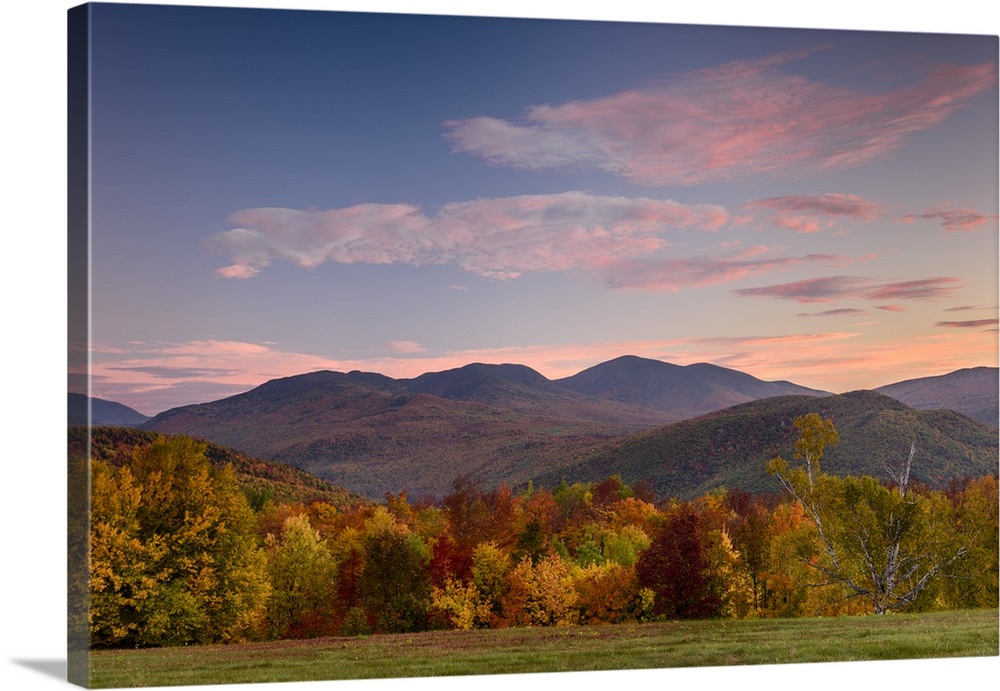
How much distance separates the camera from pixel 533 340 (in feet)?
44.5

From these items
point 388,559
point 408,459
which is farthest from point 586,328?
point 388,559

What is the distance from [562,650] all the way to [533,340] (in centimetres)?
315

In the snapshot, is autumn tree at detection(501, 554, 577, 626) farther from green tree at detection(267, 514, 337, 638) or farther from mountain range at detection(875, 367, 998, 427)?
mountain range at detection(875, 367, 998, 427)

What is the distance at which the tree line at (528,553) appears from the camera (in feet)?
39.3

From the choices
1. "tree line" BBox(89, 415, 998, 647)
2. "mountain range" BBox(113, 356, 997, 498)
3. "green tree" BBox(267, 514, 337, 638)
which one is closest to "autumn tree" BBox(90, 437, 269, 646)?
"tree line" BBox(89, 415, 998, 647)

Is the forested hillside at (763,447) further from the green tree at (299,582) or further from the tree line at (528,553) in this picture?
the green tree at (299,582)

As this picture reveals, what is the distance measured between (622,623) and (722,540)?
1484 millimetres

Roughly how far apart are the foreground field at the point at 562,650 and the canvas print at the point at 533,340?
0.14 ft

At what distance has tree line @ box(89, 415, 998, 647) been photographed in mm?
11992

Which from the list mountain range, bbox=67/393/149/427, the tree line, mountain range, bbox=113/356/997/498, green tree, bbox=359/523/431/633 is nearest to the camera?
mountain range, bbox=67/393/149/427

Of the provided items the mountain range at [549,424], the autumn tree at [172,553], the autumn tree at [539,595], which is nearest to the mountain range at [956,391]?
the mountain range at [549,424]

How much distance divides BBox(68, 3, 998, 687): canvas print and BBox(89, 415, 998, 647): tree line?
3cm

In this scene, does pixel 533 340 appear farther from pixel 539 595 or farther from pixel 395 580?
pixel 395 580

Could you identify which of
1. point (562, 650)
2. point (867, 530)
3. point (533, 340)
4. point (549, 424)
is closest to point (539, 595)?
point (562, 650)
